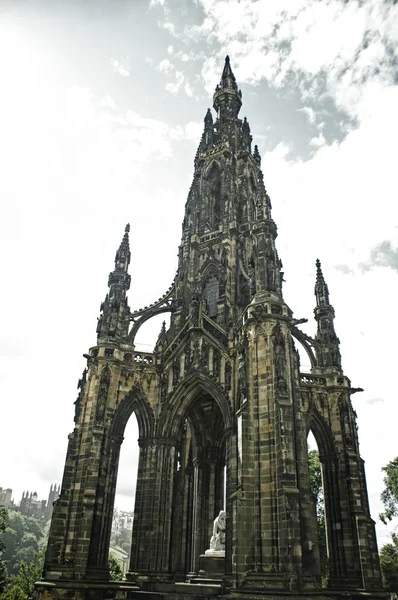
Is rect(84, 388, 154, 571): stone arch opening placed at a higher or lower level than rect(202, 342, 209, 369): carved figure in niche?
lower

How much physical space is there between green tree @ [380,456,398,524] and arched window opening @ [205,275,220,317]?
18667mm

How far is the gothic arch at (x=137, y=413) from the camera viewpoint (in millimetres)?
21438

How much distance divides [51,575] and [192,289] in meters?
16.1

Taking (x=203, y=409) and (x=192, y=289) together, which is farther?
A: (x=192, y=289)

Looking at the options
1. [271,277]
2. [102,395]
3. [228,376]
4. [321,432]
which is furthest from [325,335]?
[102,395]

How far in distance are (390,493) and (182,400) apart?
2161 cm

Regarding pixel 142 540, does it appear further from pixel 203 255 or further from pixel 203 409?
pixel 203 255

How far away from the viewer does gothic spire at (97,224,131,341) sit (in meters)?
23.4

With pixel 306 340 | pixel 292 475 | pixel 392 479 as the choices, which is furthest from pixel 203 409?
pixel 392 479

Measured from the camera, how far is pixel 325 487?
2189 cm

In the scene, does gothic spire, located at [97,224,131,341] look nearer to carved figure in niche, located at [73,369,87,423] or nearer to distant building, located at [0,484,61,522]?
carved figure in niche, located at [73,369,87,423]

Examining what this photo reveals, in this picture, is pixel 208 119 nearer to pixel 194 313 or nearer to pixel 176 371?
pixel 194 313

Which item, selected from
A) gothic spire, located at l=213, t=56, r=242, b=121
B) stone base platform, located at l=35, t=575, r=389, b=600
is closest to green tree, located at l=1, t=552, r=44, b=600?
stone base platform, located at l=35, t=575, r=389, b=600

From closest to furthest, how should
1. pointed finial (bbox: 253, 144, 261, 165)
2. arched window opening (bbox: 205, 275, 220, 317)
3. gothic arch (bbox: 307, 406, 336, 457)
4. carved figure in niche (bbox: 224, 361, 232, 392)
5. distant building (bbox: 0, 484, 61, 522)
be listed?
1. carved figure in niche (bbox: 224, 361, 232, 392)
2. gothic arch (bbox: 307, 406, 336, 457)
3. arched window opening (bbox: 205, 275, 220, 317)
4. pointed finial (bbox: 253, 144, 261, 165)
5. distant building (bbox: 0, 484, 61, 522)
